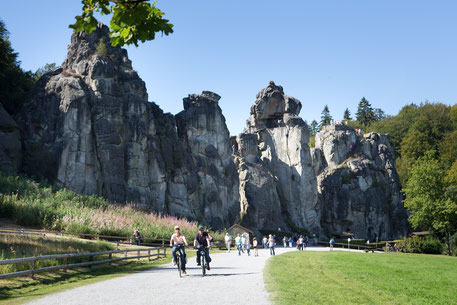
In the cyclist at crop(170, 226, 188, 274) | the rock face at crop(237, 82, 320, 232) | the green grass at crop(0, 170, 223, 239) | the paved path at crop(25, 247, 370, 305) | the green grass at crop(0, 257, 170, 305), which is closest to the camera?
the paved path at crop(25, 247, 370, 305)

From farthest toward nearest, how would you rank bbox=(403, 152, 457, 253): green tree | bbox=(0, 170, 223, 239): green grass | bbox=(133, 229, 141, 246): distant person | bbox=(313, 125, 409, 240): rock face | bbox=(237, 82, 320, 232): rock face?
1. bbox=(313, 125, 409, 240): rock face
2. bbox=(237, 82, 320, 232): rock face
3. bbox=(403, 152, 457, 253): green tree
4. bbox=(133, 229, 141, 246): distant person
5. bbox=(0, 170, 223, 239): green grass

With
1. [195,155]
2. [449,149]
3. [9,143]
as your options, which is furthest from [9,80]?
[449,149]

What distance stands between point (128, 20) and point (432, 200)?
170 ft

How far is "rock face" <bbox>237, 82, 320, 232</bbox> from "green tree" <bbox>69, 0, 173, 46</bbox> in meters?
60.4

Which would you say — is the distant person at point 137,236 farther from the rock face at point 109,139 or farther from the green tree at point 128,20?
the green tree at point 128,20

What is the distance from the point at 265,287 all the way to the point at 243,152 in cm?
6287

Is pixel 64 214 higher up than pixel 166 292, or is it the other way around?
pixel 64 214

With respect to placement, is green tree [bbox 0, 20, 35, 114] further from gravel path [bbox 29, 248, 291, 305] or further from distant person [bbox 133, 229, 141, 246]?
gravel path [bbox 29, 248, 291, 305]

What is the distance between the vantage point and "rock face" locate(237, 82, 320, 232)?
67125mm

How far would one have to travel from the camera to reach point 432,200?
1877 inches

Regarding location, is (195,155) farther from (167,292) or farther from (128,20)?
(128,20)

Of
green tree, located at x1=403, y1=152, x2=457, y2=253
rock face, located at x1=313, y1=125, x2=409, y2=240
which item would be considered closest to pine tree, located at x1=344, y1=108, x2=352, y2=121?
rock face, located at x1=313, y1=125, x2=409, y2=240

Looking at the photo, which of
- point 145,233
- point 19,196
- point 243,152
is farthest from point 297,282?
point 243,152

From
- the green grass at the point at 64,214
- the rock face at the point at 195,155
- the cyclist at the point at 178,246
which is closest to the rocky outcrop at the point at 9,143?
the rock face at the point at 195,155
